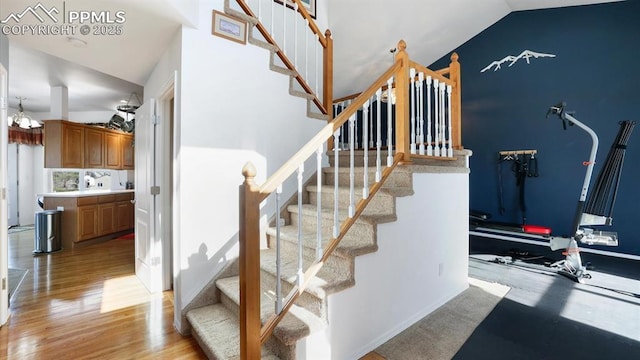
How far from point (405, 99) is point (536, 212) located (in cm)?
393

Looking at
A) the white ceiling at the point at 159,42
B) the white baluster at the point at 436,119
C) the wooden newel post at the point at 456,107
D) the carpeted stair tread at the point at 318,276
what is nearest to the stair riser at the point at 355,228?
the carpeted stair tread at the point at 318,276

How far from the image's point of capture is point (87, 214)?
487cm

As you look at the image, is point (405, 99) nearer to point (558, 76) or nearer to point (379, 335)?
point (379, 335)

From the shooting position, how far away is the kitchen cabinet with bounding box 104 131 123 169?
5914 millimetres

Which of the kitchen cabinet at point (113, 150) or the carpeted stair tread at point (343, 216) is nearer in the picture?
the carpeted stair tread at point (343, 216)

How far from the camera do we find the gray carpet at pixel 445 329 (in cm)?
198

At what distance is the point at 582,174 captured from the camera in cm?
437

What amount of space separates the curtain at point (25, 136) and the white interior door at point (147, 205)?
5097 mm

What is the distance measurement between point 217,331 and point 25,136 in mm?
7409

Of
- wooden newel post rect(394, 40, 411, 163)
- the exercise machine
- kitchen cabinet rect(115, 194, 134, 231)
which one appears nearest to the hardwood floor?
kitchen cabinet rect(115, 194, 134, 231)

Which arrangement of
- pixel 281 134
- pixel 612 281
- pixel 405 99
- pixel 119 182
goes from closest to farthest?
pixel 405 99, pixel 281 134, pixel 612 281, pixel 119 182

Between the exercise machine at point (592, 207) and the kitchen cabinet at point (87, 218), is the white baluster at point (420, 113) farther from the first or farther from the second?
the kitchen cabinet at point (87, 218)

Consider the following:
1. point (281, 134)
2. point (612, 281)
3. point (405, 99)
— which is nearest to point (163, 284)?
point (281, 134)

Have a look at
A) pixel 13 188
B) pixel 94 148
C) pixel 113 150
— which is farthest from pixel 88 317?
pixel 13 188
